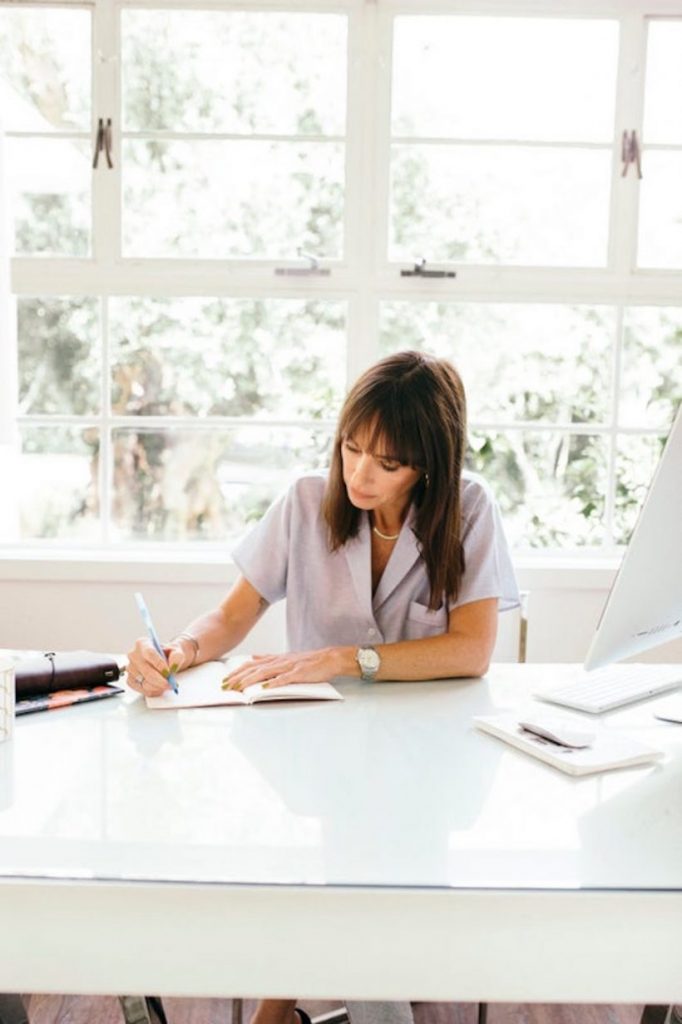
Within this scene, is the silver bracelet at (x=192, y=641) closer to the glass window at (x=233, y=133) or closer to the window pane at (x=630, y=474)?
the glass window at (x=233, y=133)

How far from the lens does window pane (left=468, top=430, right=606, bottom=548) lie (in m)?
3.06

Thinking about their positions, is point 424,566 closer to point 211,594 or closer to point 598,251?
point 211,594

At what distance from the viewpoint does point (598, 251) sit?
2994 millimetres

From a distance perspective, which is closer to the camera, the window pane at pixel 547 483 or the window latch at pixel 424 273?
the window latch at pixel 424 273

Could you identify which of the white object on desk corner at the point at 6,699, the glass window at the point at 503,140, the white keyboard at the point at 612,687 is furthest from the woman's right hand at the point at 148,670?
the glass window at the point at 503,140

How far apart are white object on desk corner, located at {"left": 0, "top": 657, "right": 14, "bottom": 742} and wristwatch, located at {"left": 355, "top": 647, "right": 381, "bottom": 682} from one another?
1.87 feet

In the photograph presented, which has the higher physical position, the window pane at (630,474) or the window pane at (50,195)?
the window pane at (50,195)

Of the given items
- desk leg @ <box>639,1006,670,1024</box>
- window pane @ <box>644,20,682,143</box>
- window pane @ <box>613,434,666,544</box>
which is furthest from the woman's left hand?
window pane @ <box>644,20,682,143</box>

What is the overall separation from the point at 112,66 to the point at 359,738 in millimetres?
2213

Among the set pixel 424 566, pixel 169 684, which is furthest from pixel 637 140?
pixel 169 684

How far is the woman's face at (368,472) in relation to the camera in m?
1.82

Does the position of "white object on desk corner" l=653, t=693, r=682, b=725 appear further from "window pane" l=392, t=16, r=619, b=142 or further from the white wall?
"window pane" l=392, t=16, r=619, b=142

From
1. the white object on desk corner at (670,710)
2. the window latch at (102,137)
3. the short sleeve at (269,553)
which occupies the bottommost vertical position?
the white object on desk corner at (670,710)

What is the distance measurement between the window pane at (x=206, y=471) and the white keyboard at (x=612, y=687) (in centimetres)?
138
